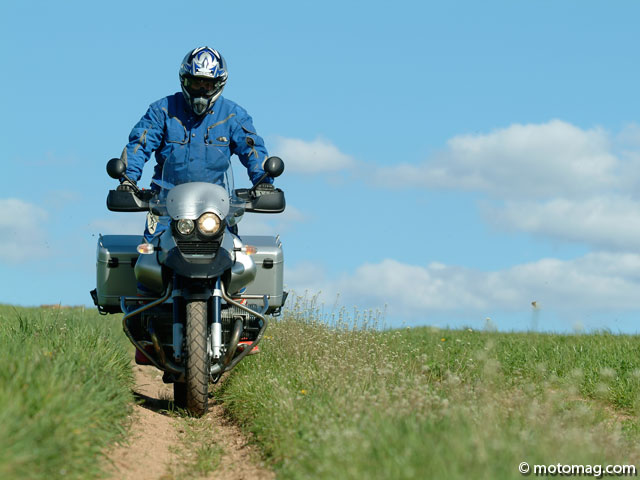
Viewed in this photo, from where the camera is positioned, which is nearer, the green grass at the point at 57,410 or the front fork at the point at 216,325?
the green grass at the point at 57,410

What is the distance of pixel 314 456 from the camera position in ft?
16.0

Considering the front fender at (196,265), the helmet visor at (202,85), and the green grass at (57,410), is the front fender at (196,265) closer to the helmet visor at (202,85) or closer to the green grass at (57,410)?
the green grass at (57,410)

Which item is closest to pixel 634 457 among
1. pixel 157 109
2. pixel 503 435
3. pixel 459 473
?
pixel 503 435

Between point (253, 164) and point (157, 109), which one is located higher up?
point (157, 109)

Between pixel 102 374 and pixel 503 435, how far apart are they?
11.2 feet

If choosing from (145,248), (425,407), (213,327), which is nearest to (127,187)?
(145,248)

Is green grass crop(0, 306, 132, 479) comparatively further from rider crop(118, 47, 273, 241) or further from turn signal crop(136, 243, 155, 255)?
rider crop(118, 47, 273, 241)

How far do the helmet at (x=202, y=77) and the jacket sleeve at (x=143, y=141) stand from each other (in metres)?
0.44

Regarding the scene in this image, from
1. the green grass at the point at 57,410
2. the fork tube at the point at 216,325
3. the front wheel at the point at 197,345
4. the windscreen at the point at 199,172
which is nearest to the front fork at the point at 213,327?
the fork tube at the point at 216,325

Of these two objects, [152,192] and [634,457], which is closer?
[634,457]

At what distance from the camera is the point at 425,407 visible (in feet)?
18.5

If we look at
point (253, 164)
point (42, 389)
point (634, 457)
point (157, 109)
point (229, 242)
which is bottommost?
point (634, 457)

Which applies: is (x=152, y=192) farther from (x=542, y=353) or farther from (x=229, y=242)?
(x=542, y=353)

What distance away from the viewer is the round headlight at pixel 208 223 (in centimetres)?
694
